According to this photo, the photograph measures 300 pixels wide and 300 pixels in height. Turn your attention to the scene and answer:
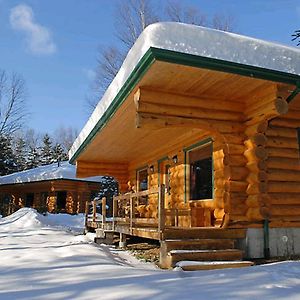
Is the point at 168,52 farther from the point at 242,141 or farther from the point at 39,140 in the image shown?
the point at 39,140

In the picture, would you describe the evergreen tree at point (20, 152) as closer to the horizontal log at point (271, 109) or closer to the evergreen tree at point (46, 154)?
the evergreen tree at point (46, 154)

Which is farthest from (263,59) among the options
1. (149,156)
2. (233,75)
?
(149,156)

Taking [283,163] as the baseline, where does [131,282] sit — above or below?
below

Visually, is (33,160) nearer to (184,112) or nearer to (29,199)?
(29,199)

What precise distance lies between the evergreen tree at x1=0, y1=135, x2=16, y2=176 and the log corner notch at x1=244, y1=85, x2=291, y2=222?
36454 millimetres

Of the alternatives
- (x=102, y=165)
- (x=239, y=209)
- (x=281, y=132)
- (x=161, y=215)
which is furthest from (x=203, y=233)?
(x=102, y=165)

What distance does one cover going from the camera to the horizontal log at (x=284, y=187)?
7.77 m

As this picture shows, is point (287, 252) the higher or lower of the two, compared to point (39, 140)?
lower

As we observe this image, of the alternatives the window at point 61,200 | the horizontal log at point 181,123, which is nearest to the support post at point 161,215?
the horizontal log at point 181,123

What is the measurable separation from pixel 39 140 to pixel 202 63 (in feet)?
211

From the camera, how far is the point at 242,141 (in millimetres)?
7852

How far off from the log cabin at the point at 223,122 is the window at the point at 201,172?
0.05 m

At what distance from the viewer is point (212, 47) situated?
6152 mm

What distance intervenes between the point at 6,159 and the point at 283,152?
134ft
